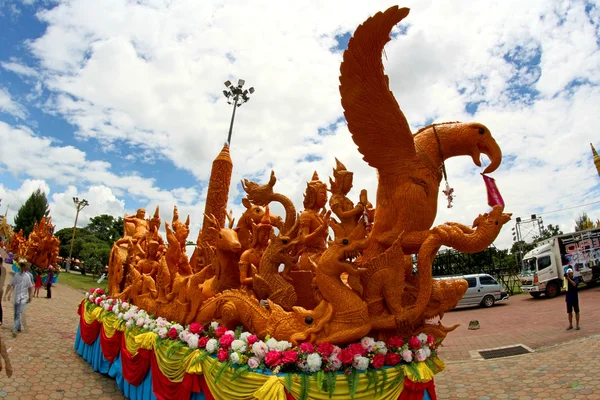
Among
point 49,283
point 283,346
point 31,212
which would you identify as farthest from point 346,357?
point 31,212

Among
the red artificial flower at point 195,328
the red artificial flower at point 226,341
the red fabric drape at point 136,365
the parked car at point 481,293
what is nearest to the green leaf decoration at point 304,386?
the red artificial flower at point 226,341

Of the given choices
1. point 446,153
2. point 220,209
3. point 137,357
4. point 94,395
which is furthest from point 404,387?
point 220,209

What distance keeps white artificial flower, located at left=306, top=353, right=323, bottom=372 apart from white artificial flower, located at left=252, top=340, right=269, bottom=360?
0.42 meters

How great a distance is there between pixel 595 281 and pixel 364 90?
16.1 metres

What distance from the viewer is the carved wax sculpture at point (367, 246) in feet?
9.50

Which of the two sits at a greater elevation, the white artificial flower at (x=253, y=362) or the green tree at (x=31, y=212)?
the green tree at (x=31, y=212)

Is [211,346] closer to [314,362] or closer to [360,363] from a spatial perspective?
[314,362]

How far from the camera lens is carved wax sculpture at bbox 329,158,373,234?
3115 millimetres

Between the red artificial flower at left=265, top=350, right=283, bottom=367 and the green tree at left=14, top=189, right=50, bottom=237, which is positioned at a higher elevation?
the green tree at left=14, top=189, right=50, bottom=237

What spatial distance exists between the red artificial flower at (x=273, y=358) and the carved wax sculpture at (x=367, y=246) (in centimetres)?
22

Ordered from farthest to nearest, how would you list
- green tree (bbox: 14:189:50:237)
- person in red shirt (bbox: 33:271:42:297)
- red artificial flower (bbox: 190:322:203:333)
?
green tree (bbox: 14:189:50:237) → person in red shirt (bbox: 33:271:42:297) → red artificial flower (bbox: 190:322:203:333)

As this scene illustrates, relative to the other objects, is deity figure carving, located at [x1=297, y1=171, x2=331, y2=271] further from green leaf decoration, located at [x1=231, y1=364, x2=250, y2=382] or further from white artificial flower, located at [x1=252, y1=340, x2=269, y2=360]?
green leaf decoration, located at [x1=231, y1=364, x2=250, y2=382]

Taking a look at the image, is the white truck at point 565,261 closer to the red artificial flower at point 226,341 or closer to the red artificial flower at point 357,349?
the red artificial flower at point 357,349

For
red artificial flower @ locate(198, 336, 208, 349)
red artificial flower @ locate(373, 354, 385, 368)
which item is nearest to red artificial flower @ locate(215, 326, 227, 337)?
red artificial flower @ locate(198, 336, 208, 349)
